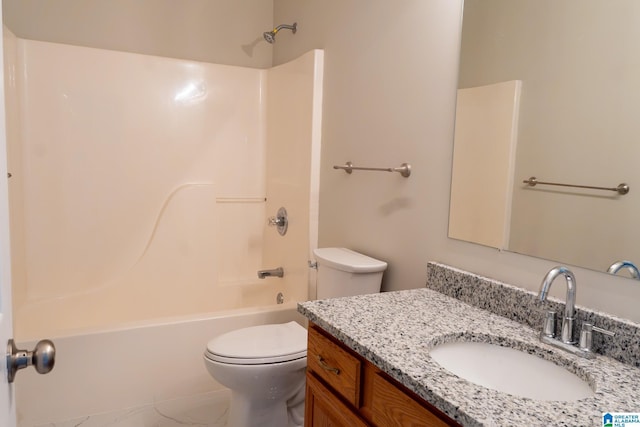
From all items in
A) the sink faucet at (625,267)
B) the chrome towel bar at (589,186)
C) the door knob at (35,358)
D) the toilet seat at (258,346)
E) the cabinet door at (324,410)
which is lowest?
the toilet seat at (258,346)

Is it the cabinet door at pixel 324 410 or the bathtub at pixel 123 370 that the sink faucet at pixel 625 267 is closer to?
the cabinet door at pixel 324 410

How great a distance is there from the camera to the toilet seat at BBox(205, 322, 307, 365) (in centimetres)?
168

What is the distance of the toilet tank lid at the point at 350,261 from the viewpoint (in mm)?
1775

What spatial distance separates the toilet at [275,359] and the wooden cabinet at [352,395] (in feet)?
1.29

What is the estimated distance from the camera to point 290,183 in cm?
268

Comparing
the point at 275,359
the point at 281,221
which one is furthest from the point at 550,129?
the point at 281,221

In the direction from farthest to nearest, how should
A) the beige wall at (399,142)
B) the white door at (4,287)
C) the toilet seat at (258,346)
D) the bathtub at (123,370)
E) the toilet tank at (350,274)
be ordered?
the bathtub at (123,370) → the toilet tank at (350,274) → the toilet seat at (258,346) → the beige wall at (399,142) → the white door at (4,287)

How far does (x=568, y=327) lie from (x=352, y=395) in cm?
56

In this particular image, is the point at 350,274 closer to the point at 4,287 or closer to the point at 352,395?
the point at 352,395

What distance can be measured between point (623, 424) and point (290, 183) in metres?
2.11

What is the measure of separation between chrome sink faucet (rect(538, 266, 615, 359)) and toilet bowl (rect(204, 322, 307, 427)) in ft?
3.10

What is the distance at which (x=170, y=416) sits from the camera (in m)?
2.09

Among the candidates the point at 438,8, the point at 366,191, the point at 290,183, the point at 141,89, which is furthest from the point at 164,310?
the point at 438,8

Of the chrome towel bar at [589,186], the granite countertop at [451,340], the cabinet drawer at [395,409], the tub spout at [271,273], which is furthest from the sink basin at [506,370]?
the tub spout at [271,273]
